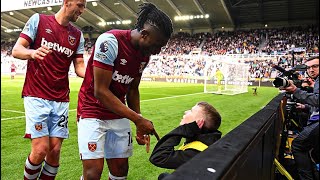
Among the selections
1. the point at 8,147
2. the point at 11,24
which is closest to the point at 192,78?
the point at 11,24

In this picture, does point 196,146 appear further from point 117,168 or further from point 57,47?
point 57,47

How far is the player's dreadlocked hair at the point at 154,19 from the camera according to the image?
219cm

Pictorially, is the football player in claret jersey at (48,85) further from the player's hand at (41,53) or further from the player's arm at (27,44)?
the player's hand at (41,53)

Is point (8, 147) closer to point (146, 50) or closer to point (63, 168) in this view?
point (63, 168)

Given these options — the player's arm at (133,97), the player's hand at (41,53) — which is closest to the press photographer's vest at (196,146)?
the player's arm at (133,97)

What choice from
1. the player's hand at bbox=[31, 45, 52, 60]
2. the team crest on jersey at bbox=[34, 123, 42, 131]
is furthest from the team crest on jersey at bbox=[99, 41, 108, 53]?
the team crest on jersey at bbox=[34, 123, 42, 131]

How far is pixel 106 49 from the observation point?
7.26 feet

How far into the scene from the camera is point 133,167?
4.34 m

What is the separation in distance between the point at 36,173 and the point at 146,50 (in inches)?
57.8

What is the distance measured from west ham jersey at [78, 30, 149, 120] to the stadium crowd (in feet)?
95.5

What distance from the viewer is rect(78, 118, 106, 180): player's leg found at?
91.7 inches

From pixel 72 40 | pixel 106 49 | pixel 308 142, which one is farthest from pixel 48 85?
pixel 308 142

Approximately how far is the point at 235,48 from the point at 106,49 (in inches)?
1518

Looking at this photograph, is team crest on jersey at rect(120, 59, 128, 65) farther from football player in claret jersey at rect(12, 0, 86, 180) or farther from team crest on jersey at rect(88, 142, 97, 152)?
football player in claret jersey at rect(12, 0, 86, 180)
